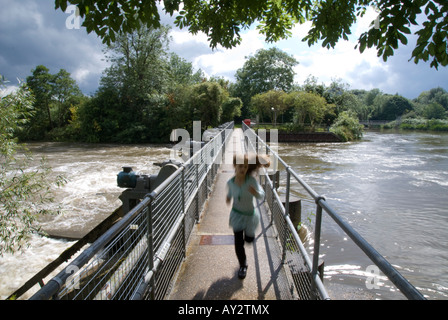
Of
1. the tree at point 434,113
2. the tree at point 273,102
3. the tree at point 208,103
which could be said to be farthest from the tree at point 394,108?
the tree at point 208,103

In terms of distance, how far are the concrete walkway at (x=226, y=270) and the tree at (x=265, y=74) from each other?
52.5 metres

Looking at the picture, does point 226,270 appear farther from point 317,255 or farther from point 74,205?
point 74,205

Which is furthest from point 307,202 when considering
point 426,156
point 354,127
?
point 354,127

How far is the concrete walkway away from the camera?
2.82 metres

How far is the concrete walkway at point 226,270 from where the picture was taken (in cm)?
282

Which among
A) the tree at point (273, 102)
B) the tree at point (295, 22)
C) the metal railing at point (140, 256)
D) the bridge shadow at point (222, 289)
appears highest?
the tree at point (273, 102)

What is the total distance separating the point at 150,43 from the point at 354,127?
96.6 ft

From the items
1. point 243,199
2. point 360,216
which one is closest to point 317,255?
point 243,199

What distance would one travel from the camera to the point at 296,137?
34281 millimetres

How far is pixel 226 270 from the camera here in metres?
3.25

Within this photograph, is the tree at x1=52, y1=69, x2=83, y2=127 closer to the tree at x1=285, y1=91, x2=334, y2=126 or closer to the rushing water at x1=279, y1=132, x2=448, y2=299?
the tree at x1=285, y1=91, x2=334, y2=126

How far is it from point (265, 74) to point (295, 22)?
5345 cm

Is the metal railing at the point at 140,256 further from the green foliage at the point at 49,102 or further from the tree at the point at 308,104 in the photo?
the green foliage at the point at 49,102

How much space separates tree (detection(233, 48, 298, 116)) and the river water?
124 feet
